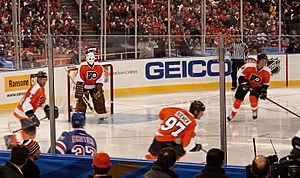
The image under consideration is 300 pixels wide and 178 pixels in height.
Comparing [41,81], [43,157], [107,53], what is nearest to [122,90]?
[107,53]

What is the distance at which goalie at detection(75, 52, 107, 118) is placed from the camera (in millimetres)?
10859

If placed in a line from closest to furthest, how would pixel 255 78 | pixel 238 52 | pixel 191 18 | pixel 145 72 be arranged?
pixel 255 78
pixel 238 52
pixel 145 72
pixel 191 18

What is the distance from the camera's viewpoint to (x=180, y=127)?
570cm

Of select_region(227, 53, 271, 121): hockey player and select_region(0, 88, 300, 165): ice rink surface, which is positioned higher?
select_region(227, 53, 271, 121): hockey player

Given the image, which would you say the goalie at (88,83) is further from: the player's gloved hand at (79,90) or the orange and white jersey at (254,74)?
the orange and white jersey at (254,74)

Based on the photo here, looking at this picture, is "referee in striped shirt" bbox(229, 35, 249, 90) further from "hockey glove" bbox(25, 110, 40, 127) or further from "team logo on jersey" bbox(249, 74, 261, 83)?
"hockey glove" bbox(25, 110, 40, 127)

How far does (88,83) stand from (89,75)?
138 millimetres

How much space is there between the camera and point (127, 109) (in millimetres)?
12227

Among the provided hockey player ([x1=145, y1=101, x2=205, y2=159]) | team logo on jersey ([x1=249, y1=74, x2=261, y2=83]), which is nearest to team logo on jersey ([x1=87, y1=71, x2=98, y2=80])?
team logo on jersey ([x1=249, y1=74, x2=261, y2=83])

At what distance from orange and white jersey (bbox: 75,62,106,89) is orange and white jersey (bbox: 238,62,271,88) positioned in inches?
92.5

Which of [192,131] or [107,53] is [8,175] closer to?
[192,131]

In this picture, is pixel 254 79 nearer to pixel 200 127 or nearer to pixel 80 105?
pixel 200 127

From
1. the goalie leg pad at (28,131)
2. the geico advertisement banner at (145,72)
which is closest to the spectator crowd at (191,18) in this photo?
the geico advertisement banner at (145,72)

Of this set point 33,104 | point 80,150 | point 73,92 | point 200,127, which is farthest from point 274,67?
point 80,150
